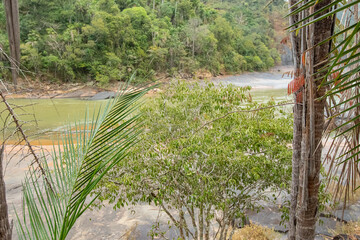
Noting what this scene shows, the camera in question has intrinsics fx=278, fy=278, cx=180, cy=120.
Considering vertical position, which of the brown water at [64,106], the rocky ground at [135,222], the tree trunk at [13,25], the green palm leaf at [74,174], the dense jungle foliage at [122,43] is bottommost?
the rocky ground at [135,222]

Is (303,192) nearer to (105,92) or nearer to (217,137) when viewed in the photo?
(217,137)

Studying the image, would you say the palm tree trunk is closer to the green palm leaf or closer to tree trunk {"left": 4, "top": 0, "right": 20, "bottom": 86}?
the green palm leaf

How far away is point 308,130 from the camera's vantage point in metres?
1.58

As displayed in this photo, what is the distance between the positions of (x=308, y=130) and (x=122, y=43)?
79.6 ft

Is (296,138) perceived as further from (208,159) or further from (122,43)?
(122,43)

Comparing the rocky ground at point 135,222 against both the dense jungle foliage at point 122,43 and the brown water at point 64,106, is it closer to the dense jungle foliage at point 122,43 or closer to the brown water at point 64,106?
the brown water at point 64,106

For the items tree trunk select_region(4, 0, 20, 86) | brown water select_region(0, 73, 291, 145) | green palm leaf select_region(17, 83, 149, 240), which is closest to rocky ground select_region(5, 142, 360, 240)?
brown water select_region(0, 73, 291, 145)

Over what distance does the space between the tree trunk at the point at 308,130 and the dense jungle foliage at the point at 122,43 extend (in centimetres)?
1612

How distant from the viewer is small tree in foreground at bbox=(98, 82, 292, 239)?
8.61ft

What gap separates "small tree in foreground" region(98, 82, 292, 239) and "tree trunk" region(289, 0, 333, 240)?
73 centimetres

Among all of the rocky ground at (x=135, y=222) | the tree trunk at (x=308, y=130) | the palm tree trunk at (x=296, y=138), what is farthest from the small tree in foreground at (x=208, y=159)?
the rocky ground at (x=135, y=222)

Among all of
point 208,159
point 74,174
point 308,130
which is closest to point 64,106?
point 208,159

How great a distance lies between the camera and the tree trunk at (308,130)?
4.87 ft

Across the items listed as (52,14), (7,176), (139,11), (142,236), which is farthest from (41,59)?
(142,236)
